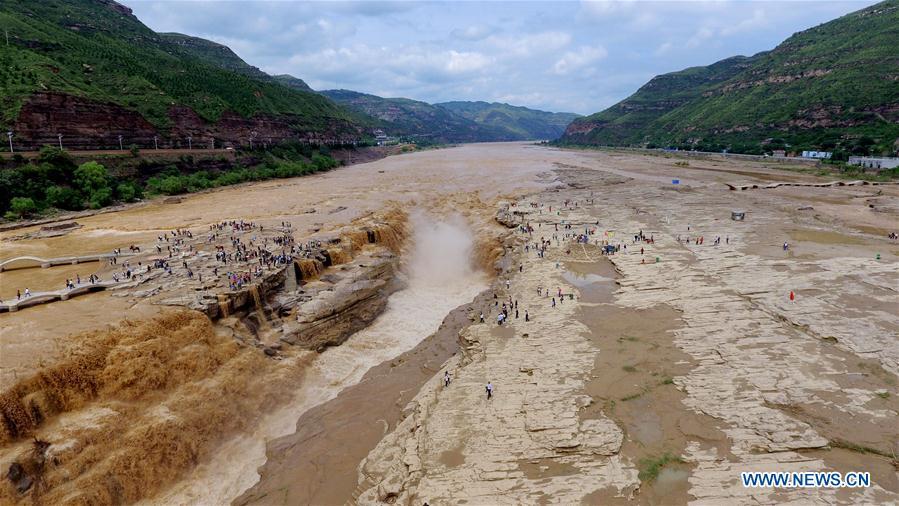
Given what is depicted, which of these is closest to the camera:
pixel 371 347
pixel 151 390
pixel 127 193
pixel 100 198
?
pixel 151 390

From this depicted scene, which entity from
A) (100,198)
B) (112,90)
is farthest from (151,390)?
(112,90)

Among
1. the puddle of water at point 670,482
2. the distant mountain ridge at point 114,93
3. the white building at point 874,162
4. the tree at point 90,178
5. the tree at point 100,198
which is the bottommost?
the puddle of water at point 670,482

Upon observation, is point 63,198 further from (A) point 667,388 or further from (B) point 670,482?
(B) point 670,482

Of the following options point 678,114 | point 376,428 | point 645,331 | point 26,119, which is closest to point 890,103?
A: point 678,114

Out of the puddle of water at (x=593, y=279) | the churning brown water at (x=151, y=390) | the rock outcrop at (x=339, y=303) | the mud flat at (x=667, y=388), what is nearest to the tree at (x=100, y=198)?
the churning brown water at (x=151, y=390)

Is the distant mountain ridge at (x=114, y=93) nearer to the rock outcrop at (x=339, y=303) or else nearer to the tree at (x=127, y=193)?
the tree at (x=127, y=193)

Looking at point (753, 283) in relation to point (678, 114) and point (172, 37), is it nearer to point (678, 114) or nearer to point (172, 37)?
point (678, 114)

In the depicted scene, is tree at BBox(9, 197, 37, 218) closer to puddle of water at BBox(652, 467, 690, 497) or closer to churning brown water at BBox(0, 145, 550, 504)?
churning brown water at BBox(0, 145, 550, 504)
